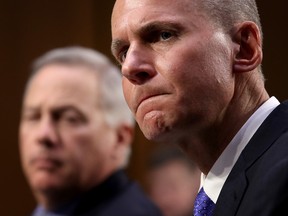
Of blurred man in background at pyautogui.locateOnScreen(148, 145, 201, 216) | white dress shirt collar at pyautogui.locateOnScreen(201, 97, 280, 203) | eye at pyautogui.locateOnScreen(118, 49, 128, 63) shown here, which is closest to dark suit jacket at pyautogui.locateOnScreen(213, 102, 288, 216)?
white dress shirt collar at pyautogui.locateOnScreen(201, 97, 280, 203)

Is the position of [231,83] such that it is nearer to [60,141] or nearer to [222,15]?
[222,15]

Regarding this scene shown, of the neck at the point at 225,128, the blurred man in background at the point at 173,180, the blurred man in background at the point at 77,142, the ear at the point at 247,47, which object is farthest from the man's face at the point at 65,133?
the ear at the point at 247,47

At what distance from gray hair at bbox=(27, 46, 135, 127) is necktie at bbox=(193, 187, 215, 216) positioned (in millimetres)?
1205

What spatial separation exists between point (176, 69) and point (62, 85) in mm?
1247

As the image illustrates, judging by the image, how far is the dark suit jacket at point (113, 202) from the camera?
248 cm

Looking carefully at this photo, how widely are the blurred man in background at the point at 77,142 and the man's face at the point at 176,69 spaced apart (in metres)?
1.04

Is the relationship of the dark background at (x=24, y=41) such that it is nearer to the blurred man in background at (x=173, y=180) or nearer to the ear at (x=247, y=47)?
the blurred man in background at (x=173, y=180)

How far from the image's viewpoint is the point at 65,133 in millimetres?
2596

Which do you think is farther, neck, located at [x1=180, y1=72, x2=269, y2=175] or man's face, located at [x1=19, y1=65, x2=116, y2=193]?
man's face, located at [x1=19, y1=65, x2=116, y2=193]

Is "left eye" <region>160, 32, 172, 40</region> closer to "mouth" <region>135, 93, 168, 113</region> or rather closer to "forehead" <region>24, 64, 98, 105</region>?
"mouth" <region>135, 93, 168, 113</region>

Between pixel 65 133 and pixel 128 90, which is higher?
pixel 128 90

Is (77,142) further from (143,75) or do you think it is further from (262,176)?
(262,176)

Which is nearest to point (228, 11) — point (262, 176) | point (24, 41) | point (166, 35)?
point (166, 35)

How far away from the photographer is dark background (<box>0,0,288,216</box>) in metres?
4.00
